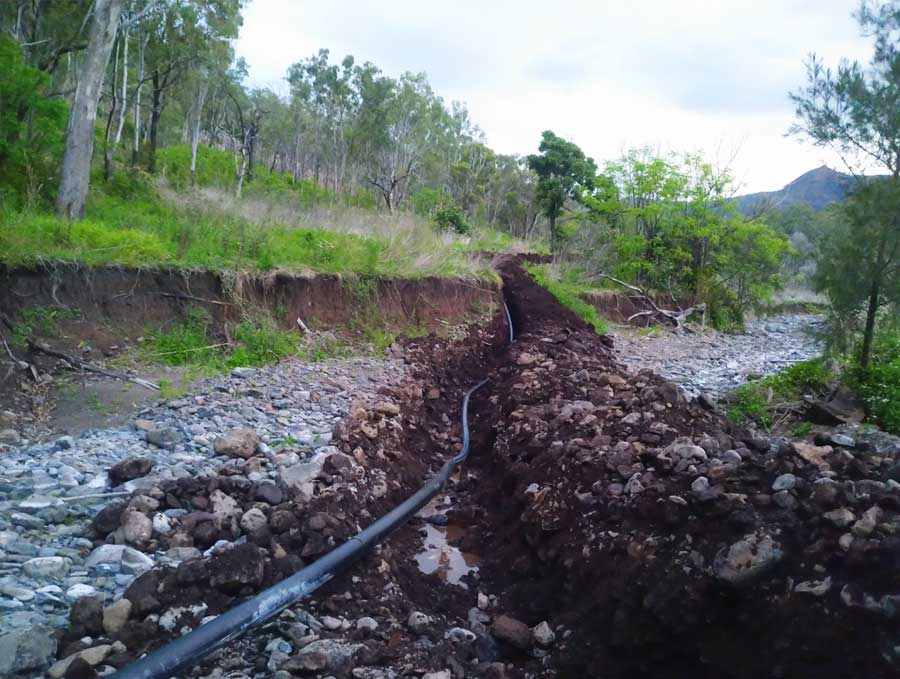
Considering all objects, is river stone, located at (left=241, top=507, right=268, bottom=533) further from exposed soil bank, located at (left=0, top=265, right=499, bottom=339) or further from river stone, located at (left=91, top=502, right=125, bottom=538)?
exposed soil bank, located at (left=0, top=265, right=499, bottom=339)

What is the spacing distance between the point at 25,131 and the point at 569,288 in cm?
1303

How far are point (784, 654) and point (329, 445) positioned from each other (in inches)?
149

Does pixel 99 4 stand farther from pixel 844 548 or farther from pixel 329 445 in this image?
pixel 844 548

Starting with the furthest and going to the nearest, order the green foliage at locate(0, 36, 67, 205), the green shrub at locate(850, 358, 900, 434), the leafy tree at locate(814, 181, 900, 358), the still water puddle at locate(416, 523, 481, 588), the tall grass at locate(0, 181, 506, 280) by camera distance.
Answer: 1. the green foliage at locate(0, 36, 67, 205)
2. the leafy tree at locate(814, 181, 900, 358)
3. the tall grass at locate(0, 181, 506, 280)
4. the green shrub at locate(850, 358, 900, 434)
5. the still water puddle at locate(416, 523, 481, 588)

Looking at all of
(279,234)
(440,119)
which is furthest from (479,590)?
(440,119)

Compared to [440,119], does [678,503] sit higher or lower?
lower

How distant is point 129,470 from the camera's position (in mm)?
4332

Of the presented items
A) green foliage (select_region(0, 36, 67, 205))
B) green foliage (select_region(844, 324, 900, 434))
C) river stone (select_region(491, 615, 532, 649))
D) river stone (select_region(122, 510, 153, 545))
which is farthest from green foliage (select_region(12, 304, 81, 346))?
green foliage (select_region(844, 324, 900, 434))

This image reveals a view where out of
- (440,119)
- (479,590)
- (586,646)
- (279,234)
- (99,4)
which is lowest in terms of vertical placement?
Answer: (479,590)

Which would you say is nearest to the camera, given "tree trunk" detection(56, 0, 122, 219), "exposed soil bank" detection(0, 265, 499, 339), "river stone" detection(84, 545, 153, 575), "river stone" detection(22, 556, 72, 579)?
"river stone" detection(22, 556, 72, 579)

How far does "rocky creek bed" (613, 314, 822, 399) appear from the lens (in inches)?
409

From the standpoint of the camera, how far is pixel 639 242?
20.3 m

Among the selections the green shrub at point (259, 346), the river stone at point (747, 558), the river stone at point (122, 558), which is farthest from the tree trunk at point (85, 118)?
the river stone at point (747, 558)

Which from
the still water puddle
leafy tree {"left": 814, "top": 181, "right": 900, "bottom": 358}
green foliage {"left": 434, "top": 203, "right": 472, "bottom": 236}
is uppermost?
green foliage {"left": 434, "top": 203, "right": 472, "bottom": 236}
